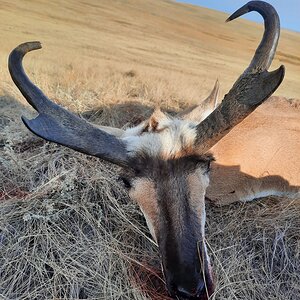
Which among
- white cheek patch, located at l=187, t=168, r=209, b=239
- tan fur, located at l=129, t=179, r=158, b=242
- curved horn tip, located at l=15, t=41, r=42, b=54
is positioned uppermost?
curved horn tip, located at l=15, t=41, r=42, b=54

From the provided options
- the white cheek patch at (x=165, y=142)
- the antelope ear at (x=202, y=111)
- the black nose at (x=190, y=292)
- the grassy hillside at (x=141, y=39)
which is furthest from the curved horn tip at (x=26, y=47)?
the grassy hillside at (x=141, y=39)

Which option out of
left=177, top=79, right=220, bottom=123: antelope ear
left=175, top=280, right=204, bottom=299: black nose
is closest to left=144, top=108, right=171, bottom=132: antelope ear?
left=177, top=79, right=220, bottom=123: antelope ear

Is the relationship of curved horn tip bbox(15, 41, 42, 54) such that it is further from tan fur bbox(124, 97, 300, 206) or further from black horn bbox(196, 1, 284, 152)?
tan fur bbox(124, 97, 300, 206)

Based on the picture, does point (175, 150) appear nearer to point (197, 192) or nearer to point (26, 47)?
point (197, 192)

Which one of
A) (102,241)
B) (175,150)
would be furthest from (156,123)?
(102,241)

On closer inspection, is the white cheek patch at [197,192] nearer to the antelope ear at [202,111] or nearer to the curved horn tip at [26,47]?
the antelope ear at [202,111]

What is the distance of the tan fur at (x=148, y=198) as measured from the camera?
3895mm

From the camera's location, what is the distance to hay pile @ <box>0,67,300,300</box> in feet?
14.1

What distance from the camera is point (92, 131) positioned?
13.4ft

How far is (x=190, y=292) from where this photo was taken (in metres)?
3.46

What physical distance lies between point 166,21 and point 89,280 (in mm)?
49816

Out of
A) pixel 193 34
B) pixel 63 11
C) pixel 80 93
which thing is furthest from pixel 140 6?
pixel 80 93

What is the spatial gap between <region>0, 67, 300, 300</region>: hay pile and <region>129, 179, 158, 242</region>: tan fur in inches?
26.9

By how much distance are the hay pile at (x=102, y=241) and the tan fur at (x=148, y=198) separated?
0.68 meters
